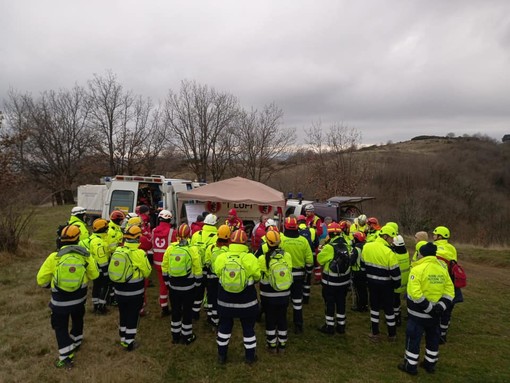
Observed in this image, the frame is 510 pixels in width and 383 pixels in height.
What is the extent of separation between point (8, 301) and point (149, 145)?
27.3 m

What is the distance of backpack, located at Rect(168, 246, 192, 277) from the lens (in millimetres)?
5410

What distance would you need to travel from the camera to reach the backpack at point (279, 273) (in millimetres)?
5266

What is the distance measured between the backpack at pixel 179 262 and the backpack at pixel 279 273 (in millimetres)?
1338

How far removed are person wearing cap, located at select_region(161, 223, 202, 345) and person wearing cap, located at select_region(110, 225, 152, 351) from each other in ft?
1.35

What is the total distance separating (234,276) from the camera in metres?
4.84

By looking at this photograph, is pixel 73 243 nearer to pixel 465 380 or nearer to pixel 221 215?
pixel 465 380

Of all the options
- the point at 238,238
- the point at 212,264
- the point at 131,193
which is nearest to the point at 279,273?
the point at 238,238

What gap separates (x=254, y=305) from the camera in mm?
5035

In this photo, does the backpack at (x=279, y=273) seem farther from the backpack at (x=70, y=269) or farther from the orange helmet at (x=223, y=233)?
the backpack at (x=70, y=269)

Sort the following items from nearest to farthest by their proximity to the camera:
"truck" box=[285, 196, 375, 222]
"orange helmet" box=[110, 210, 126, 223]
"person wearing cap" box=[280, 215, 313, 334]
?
"person wearing cap" box=[280, 215, 313, 334], "orange helmet" box=[110, 210, 126, 223], "truck" box=[285, 196, 375, 222]

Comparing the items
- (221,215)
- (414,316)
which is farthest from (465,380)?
(221,215)

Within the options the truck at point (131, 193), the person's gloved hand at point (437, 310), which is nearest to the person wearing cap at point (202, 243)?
the person's gloved hand at point (437, 310)

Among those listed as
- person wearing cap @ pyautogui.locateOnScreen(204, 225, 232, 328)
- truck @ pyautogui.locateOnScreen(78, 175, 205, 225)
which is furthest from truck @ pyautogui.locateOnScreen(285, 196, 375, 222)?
person wearing cap @ pyautogui.locateOnScreen(204, 225, 232, 328)

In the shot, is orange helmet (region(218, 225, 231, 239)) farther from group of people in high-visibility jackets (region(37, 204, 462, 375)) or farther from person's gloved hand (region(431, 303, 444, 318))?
person's gloved hand (region(431, 303, 444, 318))
